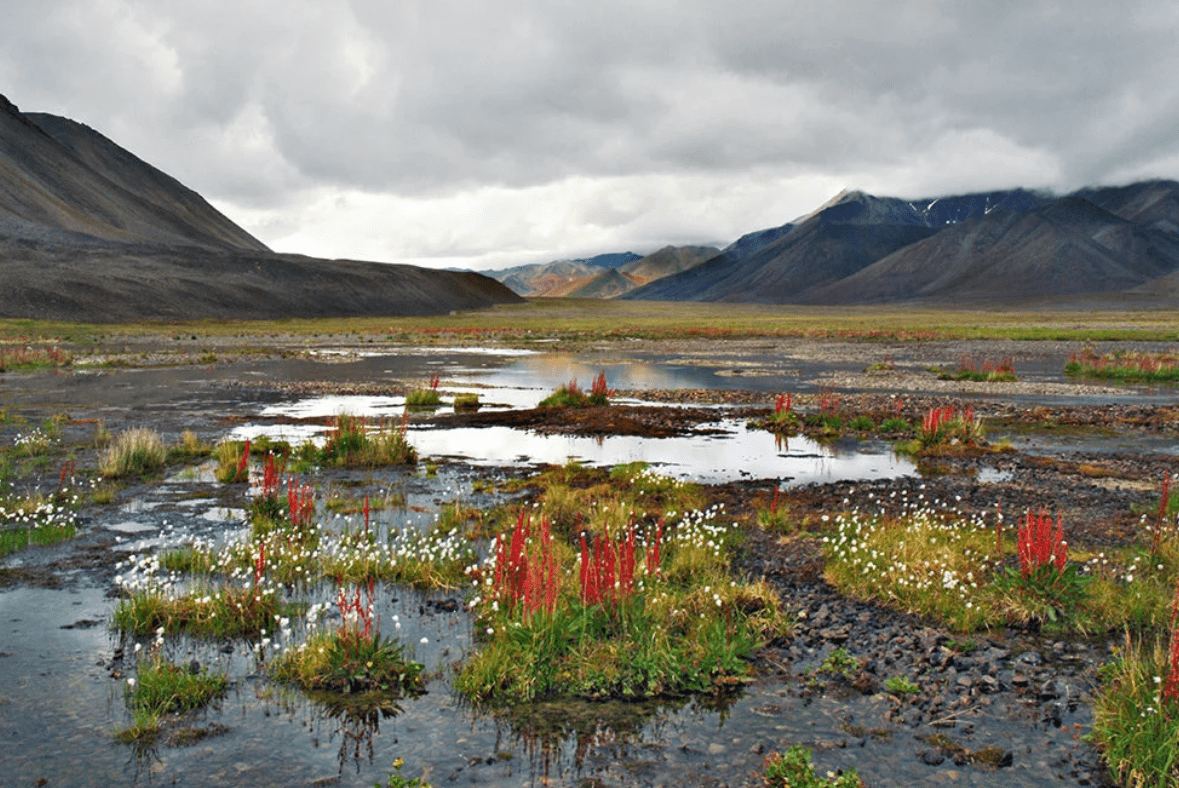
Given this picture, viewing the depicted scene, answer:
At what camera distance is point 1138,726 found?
6719 millimetres

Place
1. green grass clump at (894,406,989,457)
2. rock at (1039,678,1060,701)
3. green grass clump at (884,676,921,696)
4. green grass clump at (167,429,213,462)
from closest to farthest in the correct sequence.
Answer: rock at (1039,678,1060,701) < green grass clump at (884,676,921,696) < green grass clump at (167,429,213,462) < green grass clump at (894,406,989,457)

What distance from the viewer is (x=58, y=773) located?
6.71 m

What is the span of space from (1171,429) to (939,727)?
2358 cm

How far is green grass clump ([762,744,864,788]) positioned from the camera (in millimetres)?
6363

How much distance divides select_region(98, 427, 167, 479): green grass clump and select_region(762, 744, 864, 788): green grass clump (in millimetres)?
16367

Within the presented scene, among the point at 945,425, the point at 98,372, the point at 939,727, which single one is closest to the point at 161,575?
the point at 939,727

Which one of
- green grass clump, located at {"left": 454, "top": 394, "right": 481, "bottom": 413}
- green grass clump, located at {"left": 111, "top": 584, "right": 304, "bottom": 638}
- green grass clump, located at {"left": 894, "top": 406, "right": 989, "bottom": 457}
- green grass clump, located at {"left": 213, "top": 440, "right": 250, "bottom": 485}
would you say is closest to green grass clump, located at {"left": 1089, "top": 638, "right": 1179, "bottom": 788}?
green grass clump, located at {"left": 111, "top": 584, "right": 304, "bottom": 638}

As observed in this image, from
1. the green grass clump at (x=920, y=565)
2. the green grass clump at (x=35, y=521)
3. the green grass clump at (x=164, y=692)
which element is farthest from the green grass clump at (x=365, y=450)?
the green grass clump at (x=164, y=692)

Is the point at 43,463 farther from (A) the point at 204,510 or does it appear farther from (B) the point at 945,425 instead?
→ (B) the point at 945,425

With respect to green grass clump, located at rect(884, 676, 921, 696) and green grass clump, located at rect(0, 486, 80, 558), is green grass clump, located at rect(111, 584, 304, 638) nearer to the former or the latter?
green grass clump, located at rect(0, 486, 80, 558)

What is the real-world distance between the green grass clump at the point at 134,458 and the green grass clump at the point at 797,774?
16.4m

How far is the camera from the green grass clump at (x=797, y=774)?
20.9 ft

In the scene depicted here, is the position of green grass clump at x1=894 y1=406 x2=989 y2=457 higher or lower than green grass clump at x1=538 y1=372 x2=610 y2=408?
lower

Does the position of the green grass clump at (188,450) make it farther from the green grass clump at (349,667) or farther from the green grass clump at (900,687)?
the green grass clump at (900,687)
